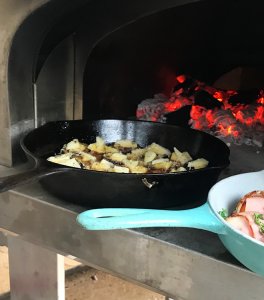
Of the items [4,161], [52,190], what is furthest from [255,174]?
[4,161]

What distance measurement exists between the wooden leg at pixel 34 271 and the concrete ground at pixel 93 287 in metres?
0.39

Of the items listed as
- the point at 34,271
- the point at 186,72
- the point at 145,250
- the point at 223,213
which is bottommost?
the point at 34,271

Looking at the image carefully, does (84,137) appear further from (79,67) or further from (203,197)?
(203,197)

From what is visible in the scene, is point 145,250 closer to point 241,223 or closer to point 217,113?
point 241,223

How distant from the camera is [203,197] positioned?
872 mm

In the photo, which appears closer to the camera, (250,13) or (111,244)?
(111,244)

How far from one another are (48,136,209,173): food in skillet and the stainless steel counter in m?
0.10

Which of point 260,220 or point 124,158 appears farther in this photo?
point 124,158

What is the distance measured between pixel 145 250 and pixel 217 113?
0.80 meters

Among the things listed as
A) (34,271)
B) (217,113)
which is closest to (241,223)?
(34,271)

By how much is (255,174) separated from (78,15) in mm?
625

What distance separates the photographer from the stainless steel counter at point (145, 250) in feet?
2.36

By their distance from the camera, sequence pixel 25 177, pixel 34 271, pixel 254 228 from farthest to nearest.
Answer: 1. pixel 34 271
2. pixel 25 177
3. pixel 254 228

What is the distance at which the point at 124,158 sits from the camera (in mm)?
1014
